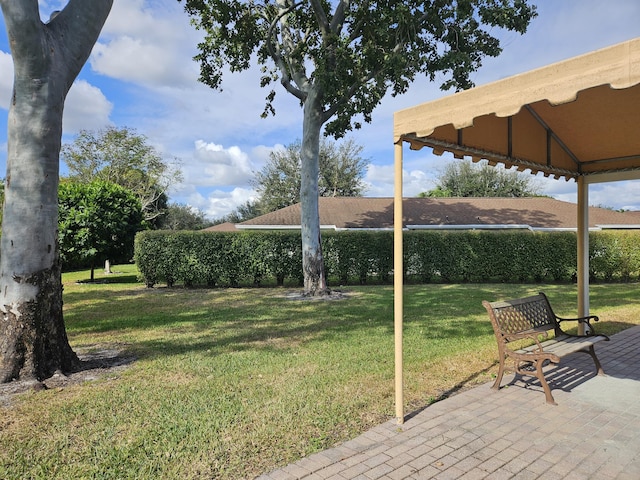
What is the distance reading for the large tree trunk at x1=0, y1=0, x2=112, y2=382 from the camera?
209 inches

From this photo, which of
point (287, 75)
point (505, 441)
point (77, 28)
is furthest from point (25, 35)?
point (287, 75)

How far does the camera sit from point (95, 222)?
16.9 metres

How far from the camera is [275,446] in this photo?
12.2 feet

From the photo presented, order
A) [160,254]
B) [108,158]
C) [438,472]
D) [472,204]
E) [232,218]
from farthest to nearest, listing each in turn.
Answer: [232,218] < [108,158] < [472,204] < [160,254] < [438,472]

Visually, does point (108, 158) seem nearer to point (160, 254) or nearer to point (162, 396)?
point (160, 254)

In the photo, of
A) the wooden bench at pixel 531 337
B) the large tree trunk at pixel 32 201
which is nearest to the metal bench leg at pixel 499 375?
the wooden bench at pixel 531 337

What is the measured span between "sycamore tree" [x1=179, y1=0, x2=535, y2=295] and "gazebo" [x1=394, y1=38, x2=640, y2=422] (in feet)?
23.7

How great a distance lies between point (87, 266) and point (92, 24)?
87.2 ft

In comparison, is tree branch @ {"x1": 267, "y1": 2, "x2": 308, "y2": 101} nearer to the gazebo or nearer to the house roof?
the gazebo

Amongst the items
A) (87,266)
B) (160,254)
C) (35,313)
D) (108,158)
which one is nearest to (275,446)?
(35,313)

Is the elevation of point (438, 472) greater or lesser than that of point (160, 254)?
lesser

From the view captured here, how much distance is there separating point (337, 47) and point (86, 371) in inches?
439

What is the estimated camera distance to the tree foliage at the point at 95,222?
1669 centimetres

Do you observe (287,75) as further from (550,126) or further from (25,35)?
(550,126)
